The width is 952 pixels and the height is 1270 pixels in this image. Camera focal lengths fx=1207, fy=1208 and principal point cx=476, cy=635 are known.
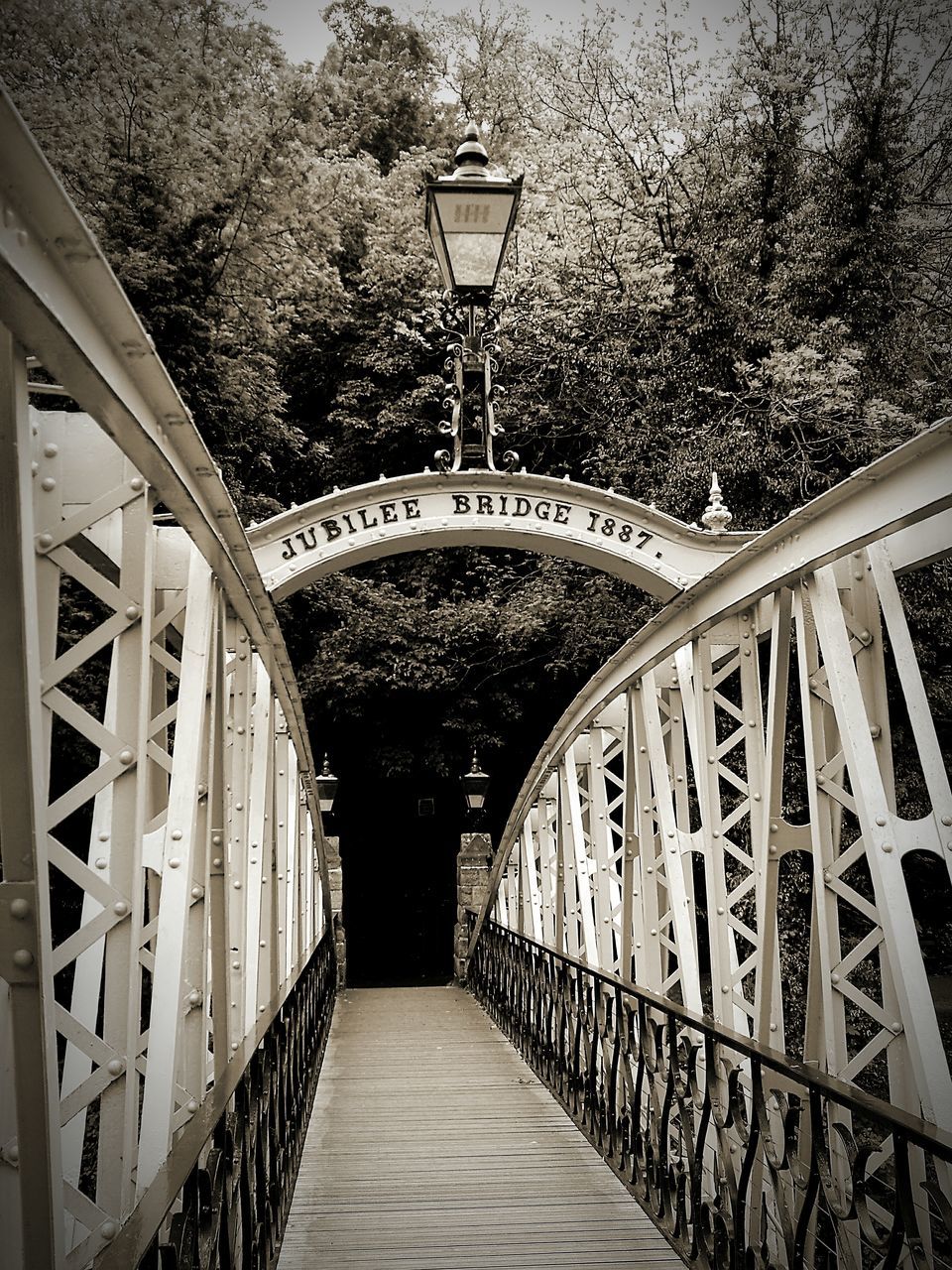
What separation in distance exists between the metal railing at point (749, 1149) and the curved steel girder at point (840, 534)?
1.38 meters

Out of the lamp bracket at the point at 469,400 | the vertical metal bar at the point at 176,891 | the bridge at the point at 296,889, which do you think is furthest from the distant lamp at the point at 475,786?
the vertical metal bar at the point at 176,891

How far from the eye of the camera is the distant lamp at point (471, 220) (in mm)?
6391

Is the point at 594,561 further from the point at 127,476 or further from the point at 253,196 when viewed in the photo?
the point at 253,196

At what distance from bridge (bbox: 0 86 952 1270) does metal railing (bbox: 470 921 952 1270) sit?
0.02 m

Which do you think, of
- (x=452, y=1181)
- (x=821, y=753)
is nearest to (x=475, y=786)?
(x=452, y=1181)

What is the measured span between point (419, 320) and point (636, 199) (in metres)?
3.74

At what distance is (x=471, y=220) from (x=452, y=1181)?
188 inches

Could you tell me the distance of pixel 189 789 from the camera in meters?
2.87

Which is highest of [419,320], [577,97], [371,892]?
[577,97]

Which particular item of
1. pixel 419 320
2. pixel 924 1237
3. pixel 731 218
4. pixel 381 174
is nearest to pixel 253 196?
pixel 419 320

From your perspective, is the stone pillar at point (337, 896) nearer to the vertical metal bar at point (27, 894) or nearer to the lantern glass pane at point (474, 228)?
the lantern glass pane at point (474, 228)

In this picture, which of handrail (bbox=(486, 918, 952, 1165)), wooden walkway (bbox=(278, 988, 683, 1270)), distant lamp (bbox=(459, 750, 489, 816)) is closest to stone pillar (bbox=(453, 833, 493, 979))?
distant lamp (bbox=(459, 750, 489, 816))

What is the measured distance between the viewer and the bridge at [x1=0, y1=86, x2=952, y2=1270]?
1993 millimetres

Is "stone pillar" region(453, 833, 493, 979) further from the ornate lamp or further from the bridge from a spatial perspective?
the ornate lamp
